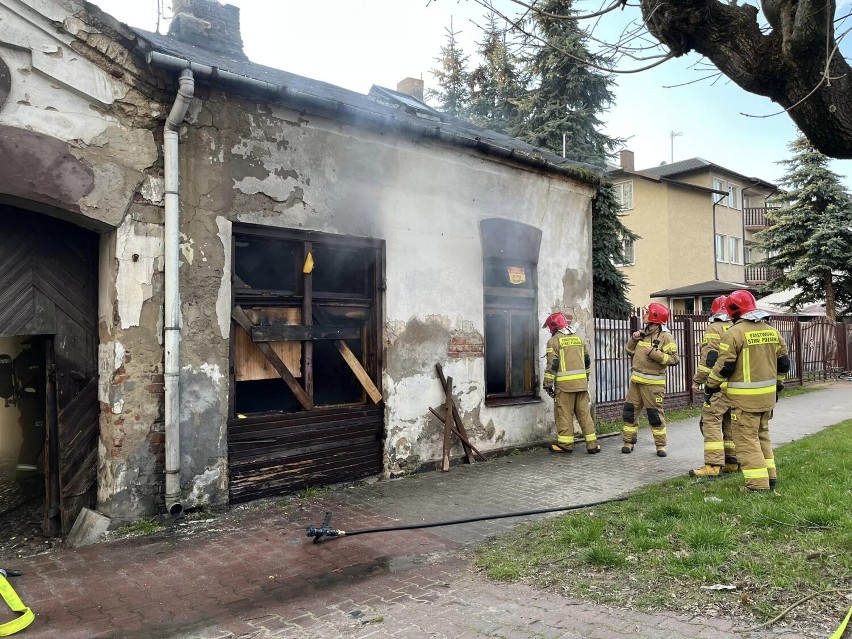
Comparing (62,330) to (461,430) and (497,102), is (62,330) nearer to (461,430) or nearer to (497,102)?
(461,430)

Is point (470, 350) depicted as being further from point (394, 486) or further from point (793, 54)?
point (793, 54)

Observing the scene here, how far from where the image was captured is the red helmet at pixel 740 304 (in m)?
6.20

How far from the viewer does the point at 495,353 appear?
29.4 feet

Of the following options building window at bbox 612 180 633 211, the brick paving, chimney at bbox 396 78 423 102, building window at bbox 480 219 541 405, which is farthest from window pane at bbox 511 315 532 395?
building window at bbox 612 180 633 211

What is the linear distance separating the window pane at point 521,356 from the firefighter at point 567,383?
1.83ft

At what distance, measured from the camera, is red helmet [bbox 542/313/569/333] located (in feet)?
28.2

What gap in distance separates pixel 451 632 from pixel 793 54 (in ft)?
12.8

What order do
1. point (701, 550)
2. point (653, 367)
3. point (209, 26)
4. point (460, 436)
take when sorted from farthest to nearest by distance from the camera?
point (209, 26) → point (653, 367) → point (460, 436) → point (701, 550)

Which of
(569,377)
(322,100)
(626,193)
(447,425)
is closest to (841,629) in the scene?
(447,425)

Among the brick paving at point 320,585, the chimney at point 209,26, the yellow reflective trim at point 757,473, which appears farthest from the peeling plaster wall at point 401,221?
the chimney at point 209,26

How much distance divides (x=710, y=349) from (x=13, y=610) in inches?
277

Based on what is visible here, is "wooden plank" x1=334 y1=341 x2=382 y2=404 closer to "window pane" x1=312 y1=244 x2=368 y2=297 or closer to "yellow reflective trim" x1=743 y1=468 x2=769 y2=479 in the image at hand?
"window pane" x1=312 y1=244 x2=368 y2=297

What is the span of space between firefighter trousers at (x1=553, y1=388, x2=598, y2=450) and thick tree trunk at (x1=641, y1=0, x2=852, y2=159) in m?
5.08

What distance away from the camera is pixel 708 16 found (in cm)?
388
